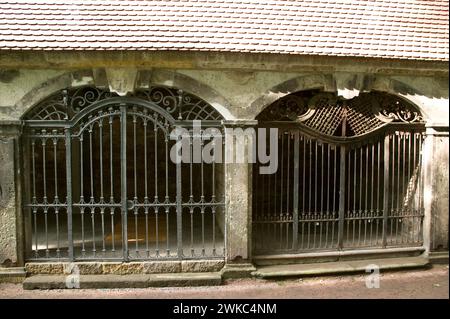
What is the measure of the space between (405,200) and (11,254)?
250 inches

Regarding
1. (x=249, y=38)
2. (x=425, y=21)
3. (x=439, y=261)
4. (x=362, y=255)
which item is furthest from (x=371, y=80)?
(x=439, y=261)

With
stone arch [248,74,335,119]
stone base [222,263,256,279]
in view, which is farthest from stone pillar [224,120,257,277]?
stone arch [248,74,335,119]

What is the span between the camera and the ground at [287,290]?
5.12 m

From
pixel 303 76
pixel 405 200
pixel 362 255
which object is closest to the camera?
pixel 303 76

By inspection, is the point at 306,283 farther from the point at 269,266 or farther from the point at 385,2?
the point at 385,2

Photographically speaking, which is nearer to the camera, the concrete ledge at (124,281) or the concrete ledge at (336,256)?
the concrete ledge at (124,281)

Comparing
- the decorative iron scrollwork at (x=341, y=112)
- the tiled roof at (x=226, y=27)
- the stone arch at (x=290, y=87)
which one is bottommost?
the decorative iron scrollwork at (x=341, y=112)

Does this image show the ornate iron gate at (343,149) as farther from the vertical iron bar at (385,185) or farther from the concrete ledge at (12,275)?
the concrete ledge at (12,275)

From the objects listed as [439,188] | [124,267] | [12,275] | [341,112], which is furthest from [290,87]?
[12,275]

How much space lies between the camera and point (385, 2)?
21.0 ft

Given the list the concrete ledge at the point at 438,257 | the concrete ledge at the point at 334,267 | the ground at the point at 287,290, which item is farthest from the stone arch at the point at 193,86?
the concrete ledge at the point at 438,257

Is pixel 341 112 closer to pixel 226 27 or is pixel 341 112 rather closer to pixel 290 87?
pixel 290 87

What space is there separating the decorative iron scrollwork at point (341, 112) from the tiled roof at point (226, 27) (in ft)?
2.47

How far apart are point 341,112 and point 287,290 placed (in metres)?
2.86
